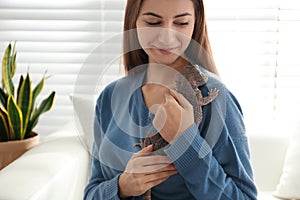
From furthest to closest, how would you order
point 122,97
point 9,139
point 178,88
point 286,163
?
point 9,139, point 286,163, point 122,97, point 178,88

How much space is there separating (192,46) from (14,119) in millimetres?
1250

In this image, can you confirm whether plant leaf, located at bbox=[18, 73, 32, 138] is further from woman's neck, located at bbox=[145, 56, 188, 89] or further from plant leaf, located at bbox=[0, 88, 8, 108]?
woman's neck, located at bbox=[145, 56, 188, 89]

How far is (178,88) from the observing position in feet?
2.83

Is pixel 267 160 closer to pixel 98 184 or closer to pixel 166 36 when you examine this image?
pixel 98 184

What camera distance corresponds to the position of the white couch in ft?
4.48

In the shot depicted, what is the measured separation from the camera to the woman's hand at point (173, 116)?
862 mm

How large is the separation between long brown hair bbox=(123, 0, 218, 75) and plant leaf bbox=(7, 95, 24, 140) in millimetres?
1075

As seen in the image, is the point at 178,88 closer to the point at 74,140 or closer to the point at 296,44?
the point at 74,140

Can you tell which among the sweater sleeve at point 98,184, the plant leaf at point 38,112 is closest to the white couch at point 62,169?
the plant leaf at point 38,112

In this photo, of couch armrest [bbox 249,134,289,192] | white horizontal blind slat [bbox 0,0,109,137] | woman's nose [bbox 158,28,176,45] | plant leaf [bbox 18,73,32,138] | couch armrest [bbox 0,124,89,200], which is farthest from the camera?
white horizontal blind slat [bbox 0,0,109,137]

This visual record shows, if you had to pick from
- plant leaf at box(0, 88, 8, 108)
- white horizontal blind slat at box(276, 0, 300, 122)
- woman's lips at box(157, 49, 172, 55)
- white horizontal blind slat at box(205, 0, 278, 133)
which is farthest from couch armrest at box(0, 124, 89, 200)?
white horizontal blind slat at box(276, 0, 300, 122)

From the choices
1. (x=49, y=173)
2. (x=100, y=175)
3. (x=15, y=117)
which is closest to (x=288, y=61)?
(x=15, y=117)

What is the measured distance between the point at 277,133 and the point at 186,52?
120 cm

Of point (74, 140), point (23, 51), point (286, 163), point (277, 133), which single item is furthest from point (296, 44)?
point (23, 51)
